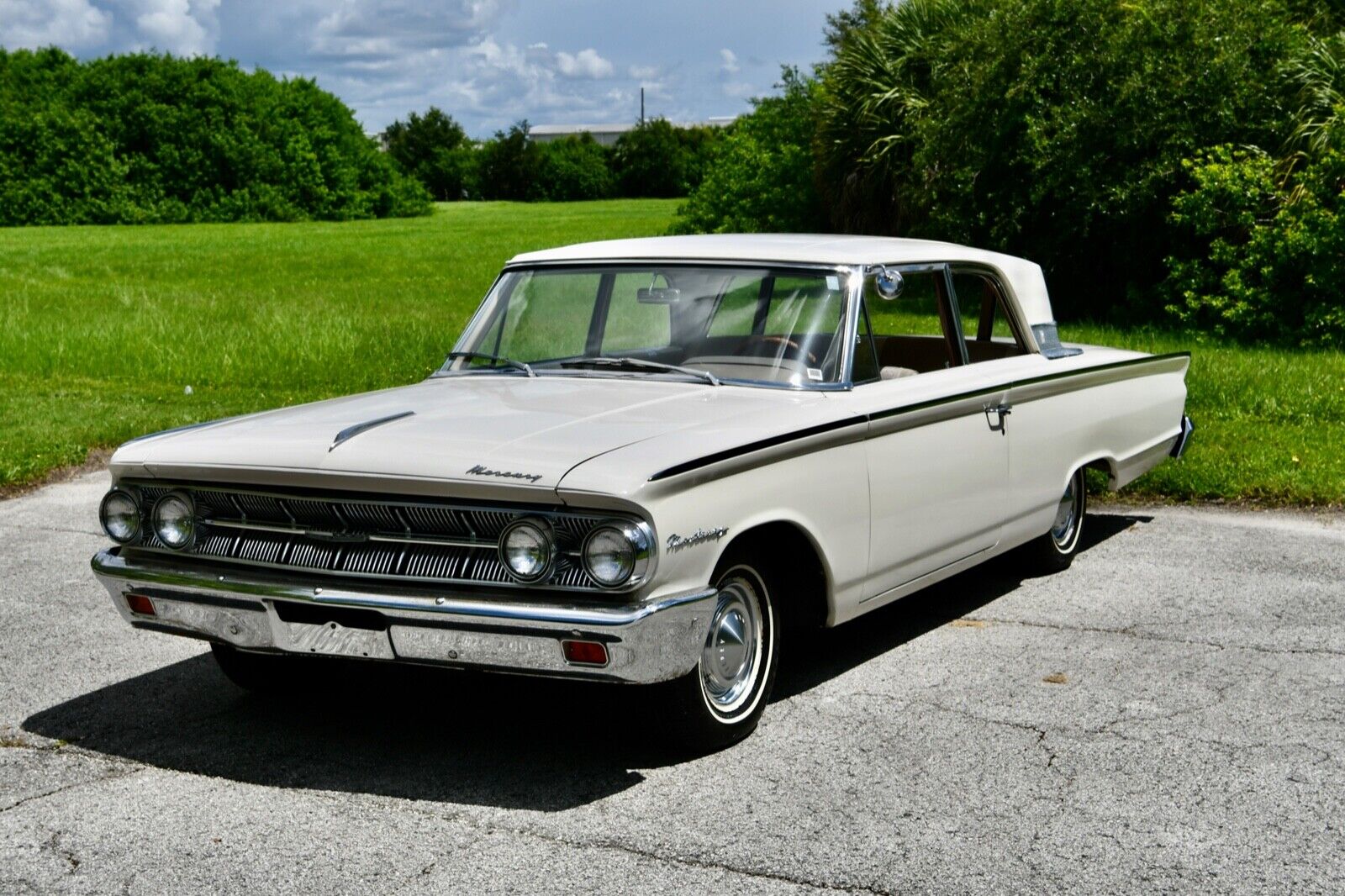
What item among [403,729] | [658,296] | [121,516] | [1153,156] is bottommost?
[403,729]

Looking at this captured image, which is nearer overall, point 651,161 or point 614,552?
point 614,552

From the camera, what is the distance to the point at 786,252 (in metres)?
5.89

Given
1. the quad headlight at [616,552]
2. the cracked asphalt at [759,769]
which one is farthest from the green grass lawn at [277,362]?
the quad headlight at [616,552]

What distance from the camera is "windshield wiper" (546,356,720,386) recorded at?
5.54 metres

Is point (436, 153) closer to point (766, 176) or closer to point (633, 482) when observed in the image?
point (766, 176)

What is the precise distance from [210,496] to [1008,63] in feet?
55.2

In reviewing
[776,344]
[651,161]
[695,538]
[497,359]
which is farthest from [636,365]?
[651,161]

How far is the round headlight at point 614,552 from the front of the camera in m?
4.23

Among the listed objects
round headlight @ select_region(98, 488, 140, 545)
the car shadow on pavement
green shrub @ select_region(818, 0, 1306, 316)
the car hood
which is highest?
green shrub @ select_region(818, 0, 1306, 316)

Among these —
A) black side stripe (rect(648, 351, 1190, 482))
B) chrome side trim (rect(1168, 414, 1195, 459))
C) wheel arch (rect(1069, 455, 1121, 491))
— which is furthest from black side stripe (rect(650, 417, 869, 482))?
chrome side trim (rect(1168, 414, 1195, 459))

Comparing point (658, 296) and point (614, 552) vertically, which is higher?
point (658, 296)

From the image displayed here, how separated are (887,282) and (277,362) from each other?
35.5 feet

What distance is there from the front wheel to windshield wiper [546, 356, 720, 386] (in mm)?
839

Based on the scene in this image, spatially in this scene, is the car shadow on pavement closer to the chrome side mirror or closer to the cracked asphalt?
the cracked asphalt
